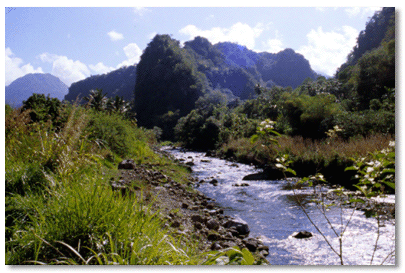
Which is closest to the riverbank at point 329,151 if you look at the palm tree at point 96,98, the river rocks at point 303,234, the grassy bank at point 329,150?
the grassy bank at point 329,150

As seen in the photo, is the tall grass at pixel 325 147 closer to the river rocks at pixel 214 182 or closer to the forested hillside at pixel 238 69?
the forested hillside at pixel 238 69

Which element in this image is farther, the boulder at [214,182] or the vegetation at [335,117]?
the boulder at [214,182]

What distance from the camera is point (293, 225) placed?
4.12 meters

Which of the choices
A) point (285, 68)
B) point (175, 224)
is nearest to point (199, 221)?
point (175, 224)

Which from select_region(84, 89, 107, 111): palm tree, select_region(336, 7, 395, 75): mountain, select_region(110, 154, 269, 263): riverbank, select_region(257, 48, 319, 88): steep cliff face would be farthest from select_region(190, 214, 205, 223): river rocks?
select_region(336, 7, 395, 75): mountain

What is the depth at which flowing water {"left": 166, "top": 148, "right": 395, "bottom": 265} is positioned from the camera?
3.01 metres

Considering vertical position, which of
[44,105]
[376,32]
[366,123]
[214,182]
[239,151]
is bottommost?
[214,182]

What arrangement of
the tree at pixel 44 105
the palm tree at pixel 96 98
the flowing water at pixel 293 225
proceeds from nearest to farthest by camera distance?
the flowing water at pixel 293 225, the palm tree at pixel 96 98, the tree at pixel 44 105

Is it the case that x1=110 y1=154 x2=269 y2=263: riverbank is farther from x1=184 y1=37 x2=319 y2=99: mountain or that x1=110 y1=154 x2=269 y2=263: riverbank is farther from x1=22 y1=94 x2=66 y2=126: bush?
x1=22 y1=94 x2=66 y2=126: bush

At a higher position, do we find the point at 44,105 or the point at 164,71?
the point at 164,71

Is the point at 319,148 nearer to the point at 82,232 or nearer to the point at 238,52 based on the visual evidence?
the point at 238,52

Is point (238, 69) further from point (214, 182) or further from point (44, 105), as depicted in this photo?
point (44, 105)

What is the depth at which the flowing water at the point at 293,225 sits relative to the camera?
118 inches

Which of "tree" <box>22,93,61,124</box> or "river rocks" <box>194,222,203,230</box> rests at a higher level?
"tree" <box>22,93,61,124</box>
